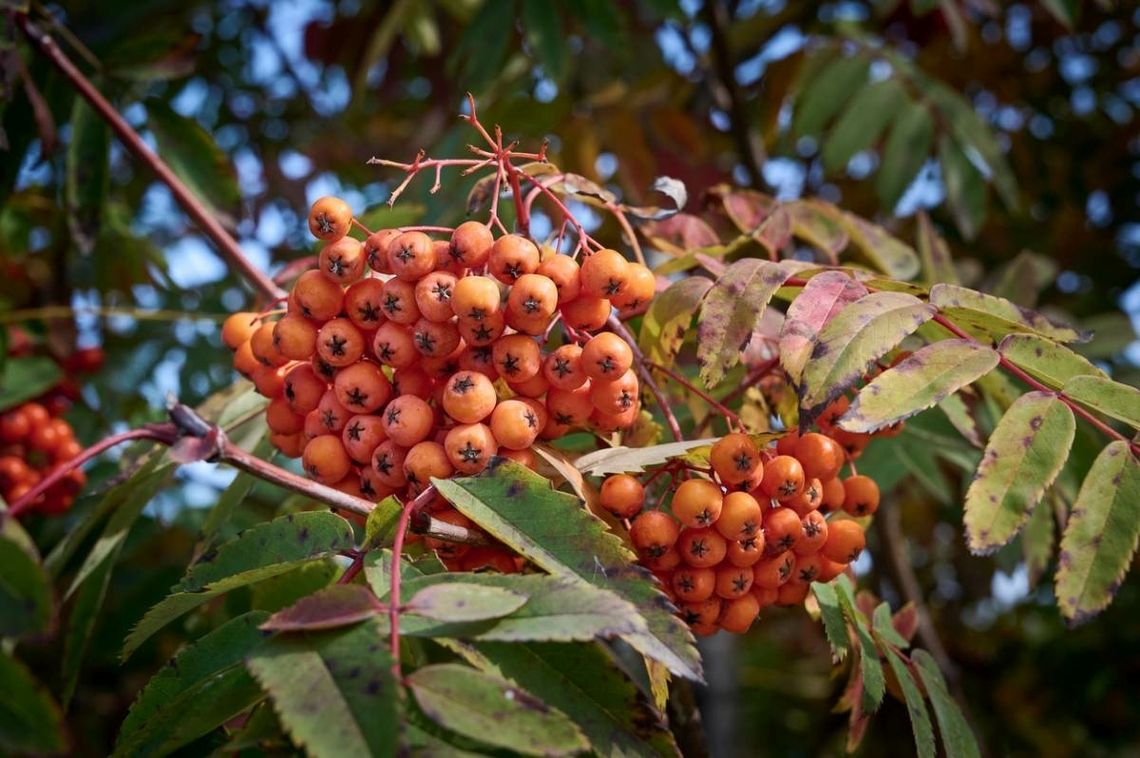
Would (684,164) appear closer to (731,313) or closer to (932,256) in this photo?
(932,256)

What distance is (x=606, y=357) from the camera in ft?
4.02

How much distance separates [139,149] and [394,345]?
41.3 inches

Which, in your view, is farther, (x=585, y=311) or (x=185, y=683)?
(x=585, y=311)

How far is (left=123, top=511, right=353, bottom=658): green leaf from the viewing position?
1202 millimetres

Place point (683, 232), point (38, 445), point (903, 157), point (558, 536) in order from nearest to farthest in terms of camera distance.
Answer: point (558, 536) < point (683, 232) < point (38, 445) < point (903, 157)

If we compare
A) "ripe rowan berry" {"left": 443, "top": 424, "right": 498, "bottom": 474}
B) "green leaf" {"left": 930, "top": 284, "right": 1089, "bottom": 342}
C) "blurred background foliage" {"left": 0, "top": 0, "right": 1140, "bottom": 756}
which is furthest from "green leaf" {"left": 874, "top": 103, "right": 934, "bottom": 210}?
"ripe rowan berry" {"left": 443, "top": 424, "right": 498, "bottom": 474}

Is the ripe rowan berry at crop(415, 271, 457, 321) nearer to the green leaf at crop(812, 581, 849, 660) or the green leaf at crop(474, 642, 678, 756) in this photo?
the green leaf at crop(474, 642, 678, 756)

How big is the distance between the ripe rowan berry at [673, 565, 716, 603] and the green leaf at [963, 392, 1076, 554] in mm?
325

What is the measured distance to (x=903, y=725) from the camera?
3.85 meters

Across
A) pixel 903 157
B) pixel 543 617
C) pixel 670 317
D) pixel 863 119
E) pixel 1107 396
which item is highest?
pixel 543 617

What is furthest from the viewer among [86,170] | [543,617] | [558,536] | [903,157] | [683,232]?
[903,157]

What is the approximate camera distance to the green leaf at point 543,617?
0.98 metres

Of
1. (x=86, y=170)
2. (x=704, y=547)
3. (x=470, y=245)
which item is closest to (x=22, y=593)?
(x=470, y=245)

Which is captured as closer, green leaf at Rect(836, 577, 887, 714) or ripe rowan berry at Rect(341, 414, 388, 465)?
ripe rowan berry at Rect(341, 414, 388, 465)
